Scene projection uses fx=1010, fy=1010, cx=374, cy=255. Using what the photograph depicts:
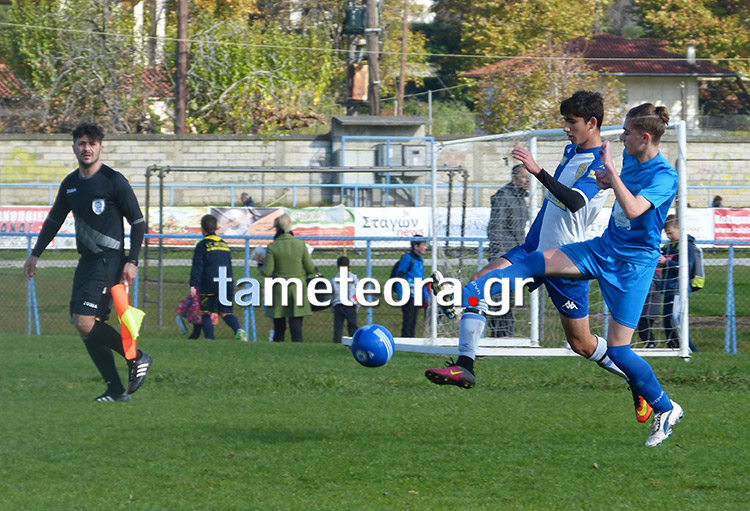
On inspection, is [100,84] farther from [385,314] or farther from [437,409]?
[437,409]

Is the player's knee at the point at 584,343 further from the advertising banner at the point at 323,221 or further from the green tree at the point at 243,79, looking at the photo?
the green tree at the point at 243,79

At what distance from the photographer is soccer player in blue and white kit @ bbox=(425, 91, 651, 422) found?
6336mm

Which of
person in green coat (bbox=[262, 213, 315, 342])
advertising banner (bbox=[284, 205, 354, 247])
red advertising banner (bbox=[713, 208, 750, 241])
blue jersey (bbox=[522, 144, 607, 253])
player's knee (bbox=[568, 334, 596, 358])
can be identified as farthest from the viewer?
red advertising banner (bbox=[713, 208, 750, 241])

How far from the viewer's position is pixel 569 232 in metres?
7.21

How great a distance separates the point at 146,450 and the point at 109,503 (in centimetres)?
120

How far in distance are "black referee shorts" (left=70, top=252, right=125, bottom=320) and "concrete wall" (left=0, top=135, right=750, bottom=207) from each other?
72.7 ft

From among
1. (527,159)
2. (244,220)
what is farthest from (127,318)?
(244,220)

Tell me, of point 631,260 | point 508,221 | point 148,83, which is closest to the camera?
point 631,260

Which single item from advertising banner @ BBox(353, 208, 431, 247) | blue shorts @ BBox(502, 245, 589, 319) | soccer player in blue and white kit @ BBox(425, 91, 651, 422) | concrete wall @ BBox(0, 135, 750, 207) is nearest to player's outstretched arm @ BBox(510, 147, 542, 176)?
soccer player in blue and white kit @ BBox(425, 91, 651, 422)

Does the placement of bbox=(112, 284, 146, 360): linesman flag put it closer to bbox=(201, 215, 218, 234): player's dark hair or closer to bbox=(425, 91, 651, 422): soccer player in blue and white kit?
bbox=(425, 91, 651, 422): soccer player in blue and white kit

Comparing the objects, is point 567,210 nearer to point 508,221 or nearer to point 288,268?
point 508,221

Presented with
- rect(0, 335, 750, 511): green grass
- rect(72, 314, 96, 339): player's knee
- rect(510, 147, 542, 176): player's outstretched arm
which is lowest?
rect(0, 335, 750, 511): green grass

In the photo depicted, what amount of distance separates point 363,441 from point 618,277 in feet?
6.58

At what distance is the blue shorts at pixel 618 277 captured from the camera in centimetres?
619
